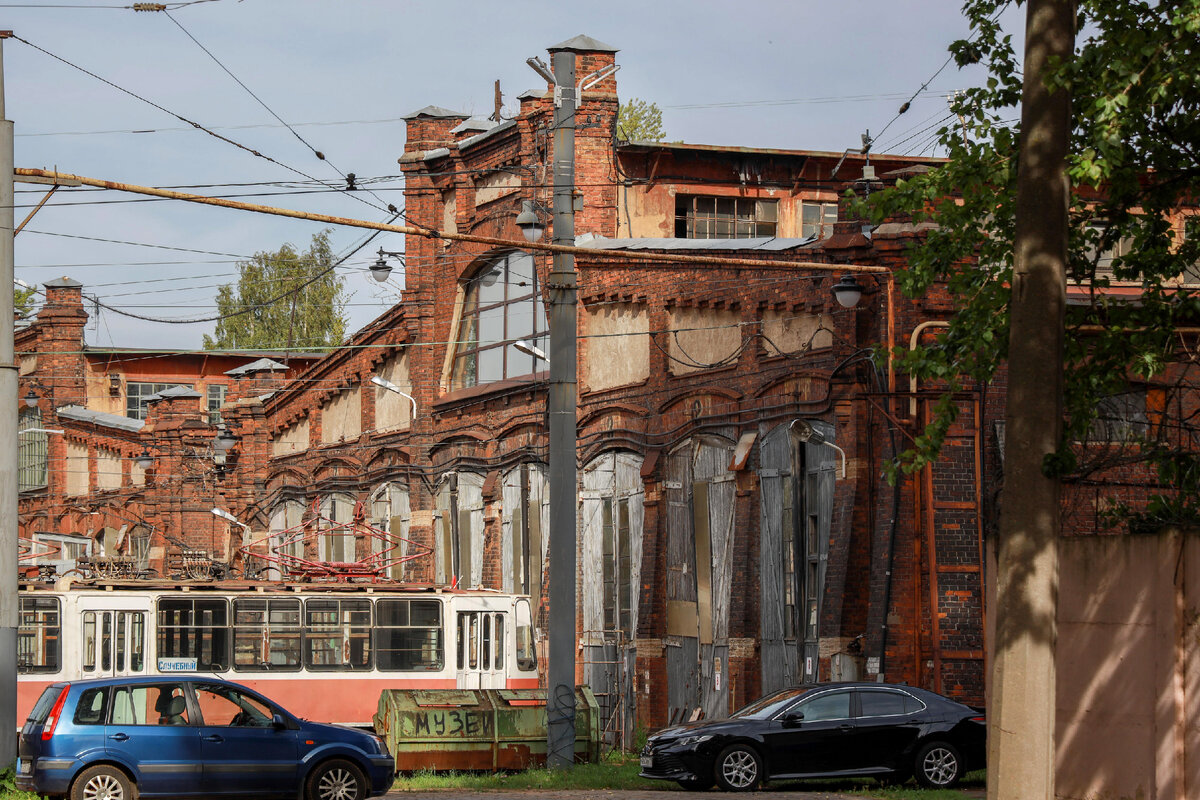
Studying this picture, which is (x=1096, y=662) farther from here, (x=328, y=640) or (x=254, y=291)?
(x=254, y=291)

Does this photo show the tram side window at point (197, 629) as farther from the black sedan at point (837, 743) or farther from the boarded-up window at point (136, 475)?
the boarded-up window at point (136, 475)

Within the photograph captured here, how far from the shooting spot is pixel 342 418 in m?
43.7

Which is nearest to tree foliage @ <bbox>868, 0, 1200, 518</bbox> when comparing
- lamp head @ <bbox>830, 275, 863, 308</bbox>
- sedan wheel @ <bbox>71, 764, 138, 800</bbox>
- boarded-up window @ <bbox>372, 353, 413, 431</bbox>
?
lamp head @ <bbox>830, 275, 863, 308</bbox>

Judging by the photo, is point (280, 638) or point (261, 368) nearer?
point (280, 638)

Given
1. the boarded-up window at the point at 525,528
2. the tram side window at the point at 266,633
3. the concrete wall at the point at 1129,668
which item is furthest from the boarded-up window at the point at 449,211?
the concrete wall at the point at 1129,668

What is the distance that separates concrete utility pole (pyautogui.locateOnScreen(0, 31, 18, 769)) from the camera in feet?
56.4

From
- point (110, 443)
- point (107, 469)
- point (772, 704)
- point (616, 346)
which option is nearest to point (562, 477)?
point (772, 704)

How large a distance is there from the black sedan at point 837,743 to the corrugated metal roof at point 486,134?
17129 mm

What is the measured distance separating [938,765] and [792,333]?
8.11 m

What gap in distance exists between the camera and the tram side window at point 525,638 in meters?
28.0

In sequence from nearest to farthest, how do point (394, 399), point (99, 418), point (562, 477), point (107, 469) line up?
point (562, 477)
point (394, 399)
point (99, 418)
point (107, 469)

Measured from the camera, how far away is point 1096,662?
49.8ft

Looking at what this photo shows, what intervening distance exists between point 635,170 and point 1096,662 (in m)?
20.5

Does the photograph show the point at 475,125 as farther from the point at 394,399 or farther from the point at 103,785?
the point at 103,785
